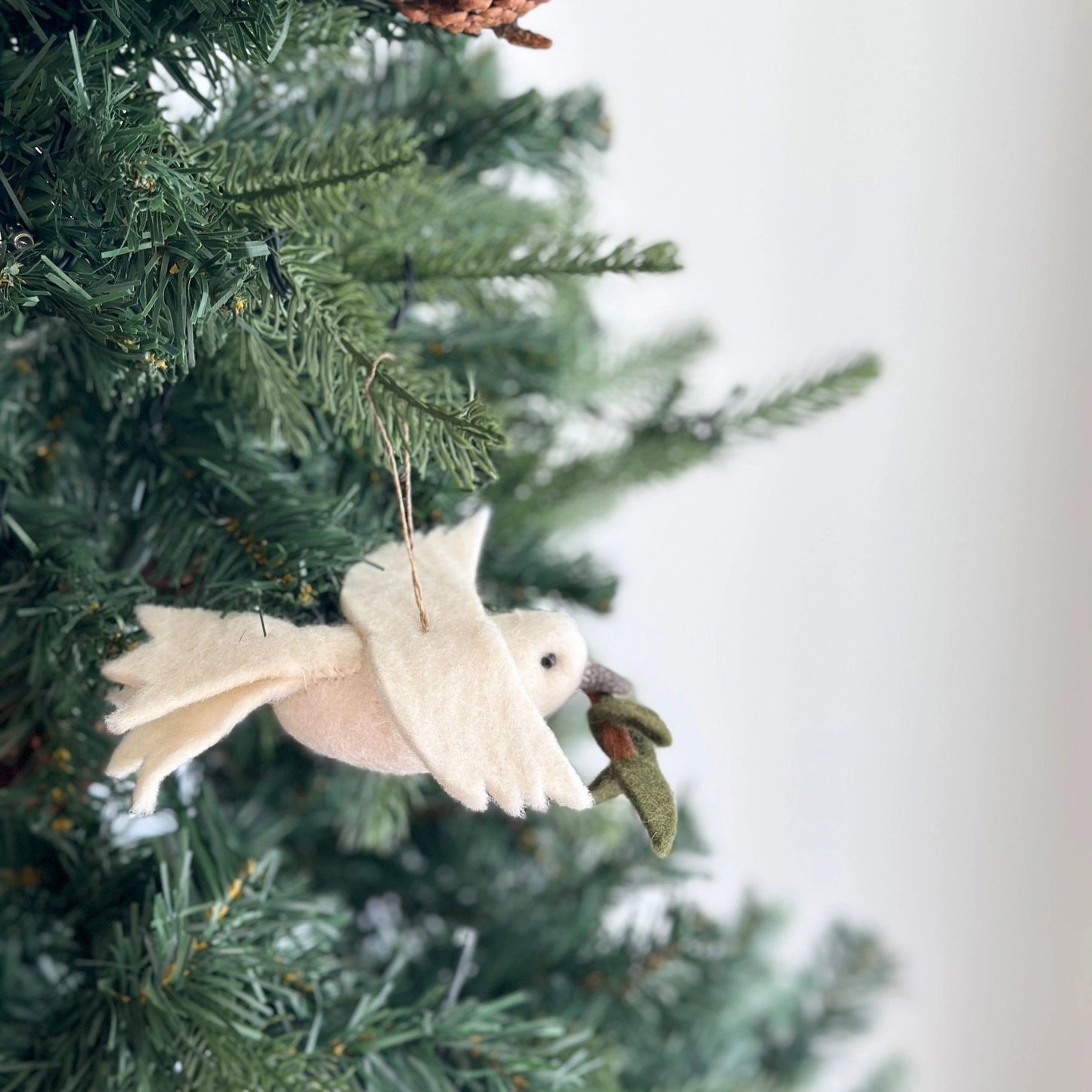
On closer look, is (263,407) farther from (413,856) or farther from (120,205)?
(413,856)

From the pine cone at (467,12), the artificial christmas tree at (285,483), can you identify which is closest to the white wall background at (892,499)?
the artificial christmas tree at (285,483)

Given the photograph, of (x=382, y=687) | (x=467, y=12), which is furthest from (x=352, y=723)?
(x=467, y=12)

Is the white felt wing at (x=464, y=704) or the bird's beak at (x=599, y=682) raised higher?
the bird's beak at (x=599, y=682)

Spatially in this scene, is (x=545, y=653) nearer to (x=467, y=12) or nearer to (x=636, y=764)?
(x=636, y=764)

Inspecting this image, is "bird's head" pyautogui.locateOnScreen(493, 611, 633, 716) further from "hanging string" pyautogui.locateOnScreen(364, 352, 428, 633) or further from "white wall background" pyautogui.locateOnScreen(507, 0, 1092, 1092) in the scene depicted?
"white wall background" pyautogui.locateOnScreen(507, 0, 1092, 1092)

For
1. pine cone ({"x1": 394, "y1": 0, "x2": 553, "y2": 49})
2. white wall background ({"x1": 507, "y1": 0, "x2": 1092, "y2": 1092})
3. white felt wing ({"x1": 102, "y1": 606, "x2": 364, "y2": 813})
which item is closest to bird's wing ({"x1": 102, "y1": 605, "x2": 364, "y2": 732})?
white felt wing ({"x1": 102, "y1": 606, "x2": 364, "y2": 813})

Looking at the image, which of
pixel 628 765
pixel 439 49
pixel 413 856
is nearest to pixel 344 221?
pixel 439 49

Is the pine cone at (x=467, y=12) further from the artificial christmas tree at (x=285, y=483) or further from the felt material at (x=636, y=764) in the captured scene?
the felt material at (x=636, y=764)
